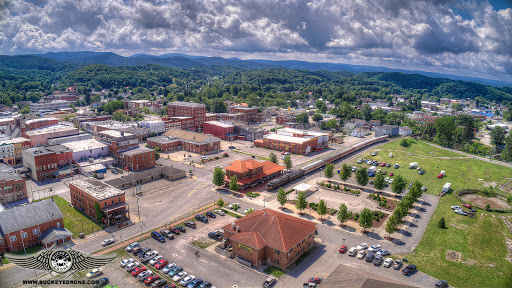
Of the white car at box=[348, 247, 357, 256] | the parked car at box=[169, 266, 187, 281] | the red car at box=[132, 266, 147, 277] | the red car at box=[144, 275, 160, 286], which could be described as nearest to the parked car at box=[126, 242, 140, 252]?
the red car at box=[132, 266, 147, 277]

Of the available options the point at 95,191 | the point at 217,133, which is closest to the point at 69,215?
the point at 95,191

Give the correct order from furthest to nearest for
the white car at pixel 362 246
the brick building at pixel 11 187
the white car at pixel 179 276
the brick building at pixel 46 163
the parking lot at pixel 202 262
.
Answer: the brick building at pixel 46 163
the brick building at pixel 11 187
the white car at pixel 362 246
the parking lot at pixel 202 262
the white car at pixel 179 276

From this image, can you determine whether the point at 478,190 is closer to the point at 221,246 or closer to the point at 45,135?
the point at 221,246

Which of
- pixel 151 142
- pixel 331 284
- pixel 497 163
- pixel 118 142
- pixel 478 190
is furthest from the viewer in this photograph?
pixel 151 142

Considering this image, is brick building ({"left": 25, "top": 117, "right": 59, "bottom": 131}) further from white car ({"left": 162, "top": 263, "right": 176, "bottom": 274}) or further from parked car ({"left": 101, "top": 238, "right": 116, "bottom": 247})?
white car ({"left": 162, "top": 263, "right": 176, "bottom": 274})

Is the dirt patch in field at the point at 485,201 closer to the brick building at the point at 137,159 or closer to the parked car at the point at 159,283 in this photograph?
the parked car at the point at 159,283

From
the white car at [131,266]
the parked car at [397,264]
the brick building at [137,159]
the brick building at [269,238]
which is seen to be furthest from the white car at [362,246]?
the brick building at [137,159]
